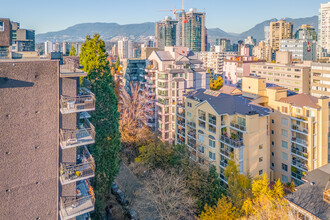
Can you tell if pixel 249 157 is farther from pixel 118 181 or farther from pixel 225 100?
pixel 118 181

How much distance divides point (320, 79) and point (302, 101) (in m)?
28.4

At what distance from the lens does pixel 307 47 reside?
91438 millimetres

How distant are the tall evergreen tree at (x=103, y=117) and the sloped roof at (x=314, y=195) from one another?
42.7ft

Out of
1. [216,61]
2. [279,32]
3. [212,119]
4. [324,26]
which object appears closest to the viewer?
[212,119]

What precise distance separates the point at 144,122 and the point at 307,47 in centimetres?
7547

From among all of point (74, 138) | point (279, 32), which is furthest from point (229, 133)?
point (279, 32)

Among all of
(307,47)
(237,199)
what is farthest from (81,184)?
(307,47)

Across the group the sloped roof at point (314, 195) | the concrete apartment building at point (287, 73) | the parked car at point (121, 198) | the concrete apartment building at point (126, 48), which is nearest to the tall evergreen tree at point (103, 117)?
the parked car at point (121, 198)

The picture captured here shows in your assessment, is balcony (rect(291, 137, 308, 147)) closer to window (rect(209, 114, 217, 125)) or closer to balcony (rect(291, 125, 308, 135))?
balcony (rect(291, 125, 308, 135))

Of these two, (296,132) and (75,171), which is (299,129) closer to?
(296,132)

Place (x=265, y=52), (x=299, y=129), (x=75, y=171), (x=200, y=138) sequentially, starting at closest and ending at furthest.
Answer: (x=75, y=171) < (x=299, y=129) < (x=200, y=138) < (x=265, y=52)

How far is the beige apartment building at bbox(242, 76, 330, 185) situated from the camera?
25.2 m

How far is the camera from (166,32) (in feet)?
506

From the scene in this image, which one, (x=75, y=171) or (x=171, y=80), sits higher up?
(x=171, y=80)
